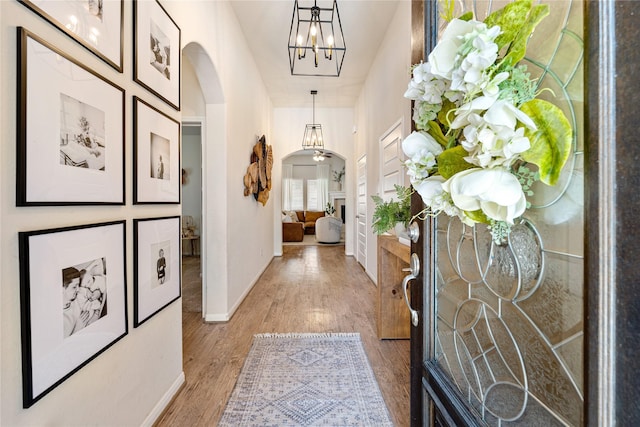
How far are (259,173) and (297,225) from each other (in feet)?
14.1

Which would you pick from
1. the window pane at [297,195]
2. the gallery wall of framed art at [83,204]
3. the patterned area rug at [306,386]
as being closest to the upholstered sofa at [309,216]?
the window pane at [297,195]

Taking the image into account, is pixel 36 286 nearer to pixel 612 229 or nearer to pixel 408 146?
pixel 408 146

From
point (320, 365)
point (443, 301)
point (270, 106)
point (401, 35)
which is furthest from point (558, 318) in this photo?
point (270, 106)

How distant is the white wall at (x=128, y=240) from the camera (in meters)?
0.80

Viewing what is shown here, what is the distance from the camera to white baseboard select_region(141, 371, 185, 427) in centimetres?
148

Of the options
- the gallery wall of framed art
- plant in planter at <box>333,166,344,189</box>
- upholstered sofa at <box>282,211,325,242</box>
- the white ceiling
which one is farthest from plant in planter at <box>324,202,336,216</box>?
the gallery wall of framed art

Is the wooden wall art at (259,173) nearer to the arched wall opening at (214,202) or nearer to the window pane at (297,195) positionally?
the arched wall opening at (214,202)

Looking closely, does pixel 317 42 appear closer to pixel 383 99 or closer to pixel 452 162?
pixel 383 99

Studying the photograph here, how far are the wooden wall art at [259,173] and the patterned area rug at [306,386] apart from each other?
6.50 ft

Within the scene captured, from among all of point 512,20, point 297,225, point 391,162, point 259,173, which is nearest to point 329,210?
point 297,225

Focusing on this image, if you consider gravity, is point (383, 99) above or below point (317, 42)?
below

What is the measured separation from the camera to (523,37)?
476 millimetres

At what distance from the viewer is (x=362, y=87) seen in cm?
510

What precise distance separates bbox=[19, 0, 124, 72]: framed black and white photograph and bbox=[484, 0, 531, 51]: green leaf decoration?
4.04ft
